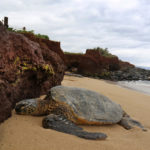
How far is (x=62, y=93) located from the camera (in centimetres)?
284

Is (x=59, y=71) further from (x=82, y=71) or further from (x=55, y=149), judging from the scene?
(x=82, y=71)

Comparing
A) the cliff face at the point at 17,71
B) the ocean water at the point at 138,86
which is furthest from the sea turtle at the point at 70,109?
the ocean water at the point at 138,86

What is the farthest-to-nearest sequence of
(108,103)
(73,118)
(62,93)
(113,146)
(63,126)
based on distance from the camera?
(108,103)
(62,93)
(73,118)
(63,126)
(113,146)

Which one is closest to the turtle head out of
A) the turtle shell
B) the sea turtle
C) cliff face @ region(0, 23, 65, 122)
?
the sea turtle

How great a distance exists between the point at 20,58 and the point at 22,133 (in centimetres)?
177

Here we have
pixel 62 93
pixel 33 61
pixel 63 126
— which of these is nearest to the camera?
pixel 63 126

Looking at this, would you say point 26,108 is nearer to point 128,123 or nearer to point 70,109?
point 70,109

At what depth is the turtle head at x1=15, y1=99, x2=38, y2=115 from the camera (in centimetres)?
266

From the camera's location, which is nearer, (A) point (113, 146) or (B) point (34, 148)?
(B) point (34, 148)

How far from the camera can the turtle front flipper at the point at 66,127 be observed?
213 centimetres

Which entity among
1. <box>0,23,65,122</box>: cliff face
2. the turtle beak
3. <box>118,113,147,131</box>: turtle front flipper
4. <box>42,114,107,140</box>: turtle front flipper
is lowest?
<box>118,113,147,131</box>: turtle front flipper

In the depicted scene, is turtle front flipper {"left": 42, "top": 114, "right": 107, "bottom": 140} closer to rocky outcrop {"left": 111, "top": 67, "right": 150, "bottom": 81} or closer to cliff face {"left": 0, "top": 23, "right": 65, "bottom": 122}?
cliff face {"left": 0, "top": 23, "right": 65, "bottom": 122}

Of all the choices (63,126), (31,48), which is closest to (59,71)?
(31,48)

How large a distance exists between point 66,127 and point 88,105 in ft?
2.31
